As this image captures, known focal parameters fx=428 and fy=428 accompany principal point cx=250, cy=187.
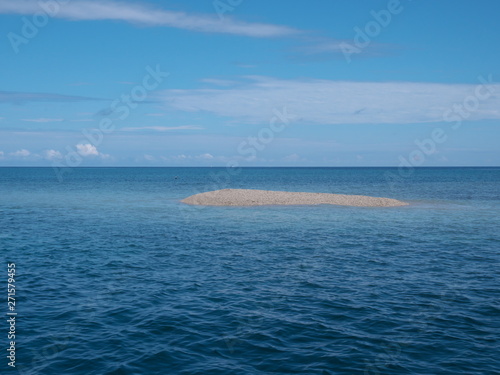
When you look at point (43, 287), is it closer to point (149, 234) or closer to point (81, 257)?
point (81, 257)

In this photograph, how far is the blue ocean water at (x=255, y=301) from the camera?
53.6 feet

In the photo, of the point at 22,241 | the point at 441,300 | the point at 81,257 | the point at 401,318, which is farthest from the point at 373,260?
the point at 22,241

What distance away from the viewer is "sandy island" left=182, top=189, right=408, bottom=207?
6894cm

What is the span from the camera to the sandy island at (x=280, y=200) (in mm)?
68938

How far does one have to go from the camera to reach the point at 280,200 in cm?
7062

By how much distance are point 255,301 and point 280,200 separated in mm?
48343

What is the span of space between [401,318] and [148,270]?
53.9 ft

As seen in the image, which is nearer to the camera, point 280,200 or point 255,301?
point 255,301

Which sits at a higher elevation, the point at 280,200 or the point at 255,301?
the point at 280,200

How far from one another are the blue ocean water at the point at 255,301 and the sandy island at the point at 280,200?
23.9m

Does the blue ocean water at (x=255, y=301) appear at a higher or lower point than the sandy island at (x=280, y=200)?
lower

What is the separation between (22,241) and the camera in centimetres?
3844

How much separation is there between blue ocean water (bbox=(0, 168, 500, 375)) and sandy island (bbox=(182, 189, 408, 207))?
23.9 metres

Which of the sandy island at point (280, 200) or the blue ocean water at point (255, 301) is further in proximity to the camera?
the sandy island at point (280, 200)
